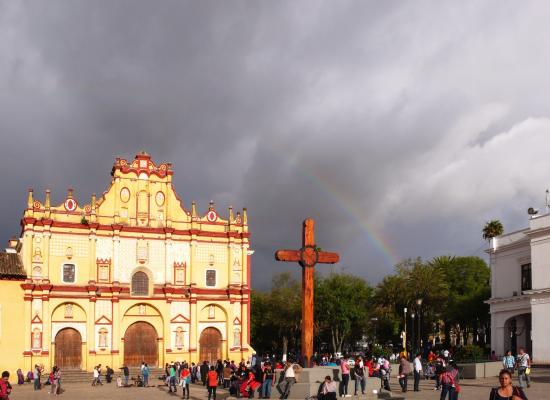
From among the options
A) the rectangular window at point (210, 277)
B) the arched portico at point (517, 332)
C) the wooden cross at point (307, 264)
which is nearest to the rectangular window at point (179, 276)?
the rectangular window at point (210, 277)

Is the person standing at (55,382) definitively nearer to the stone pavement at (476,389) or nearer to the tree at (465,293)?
the stone pavement at (476,389)

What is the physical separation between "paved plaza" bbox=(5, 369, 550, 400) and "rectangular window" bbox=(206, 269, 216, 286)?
13.4 metres

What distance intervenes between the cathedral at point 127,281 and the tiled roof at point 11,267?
0.26 feet

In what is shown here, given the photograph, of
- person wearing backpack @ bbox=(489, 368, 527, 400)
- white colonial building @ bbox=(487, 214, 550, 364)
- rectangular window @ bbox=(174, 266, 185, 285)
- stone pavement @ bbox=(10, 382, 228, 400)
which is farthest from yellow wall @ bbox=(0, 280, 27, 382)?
person wearing backpack @ bbox=(489, 368, 527, 400)

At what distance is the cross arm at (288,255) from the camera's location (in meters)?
22.6

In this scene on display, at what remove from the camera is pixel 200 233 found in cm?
5422

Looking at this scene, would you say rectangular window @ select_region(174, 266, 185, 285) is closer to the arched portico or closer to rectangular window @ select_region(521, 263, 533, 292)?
the arched portico

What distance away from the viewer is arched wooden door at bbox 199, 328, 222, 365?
5347 centimetres

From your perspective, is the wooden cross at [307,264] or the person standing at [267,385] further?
the person standing at [267,385]

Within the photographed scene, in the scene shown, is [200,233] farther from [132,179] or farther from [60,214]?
[60,214]

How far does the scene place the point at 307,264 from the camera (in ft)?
75.8

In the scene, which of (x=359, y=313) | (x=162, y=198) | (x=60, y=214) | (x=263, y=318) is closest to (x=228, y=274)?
(x=162, y=198)

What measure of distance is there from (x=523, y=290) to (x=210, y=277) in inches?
909

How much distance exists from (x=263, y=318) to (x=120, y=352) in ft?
96.5
